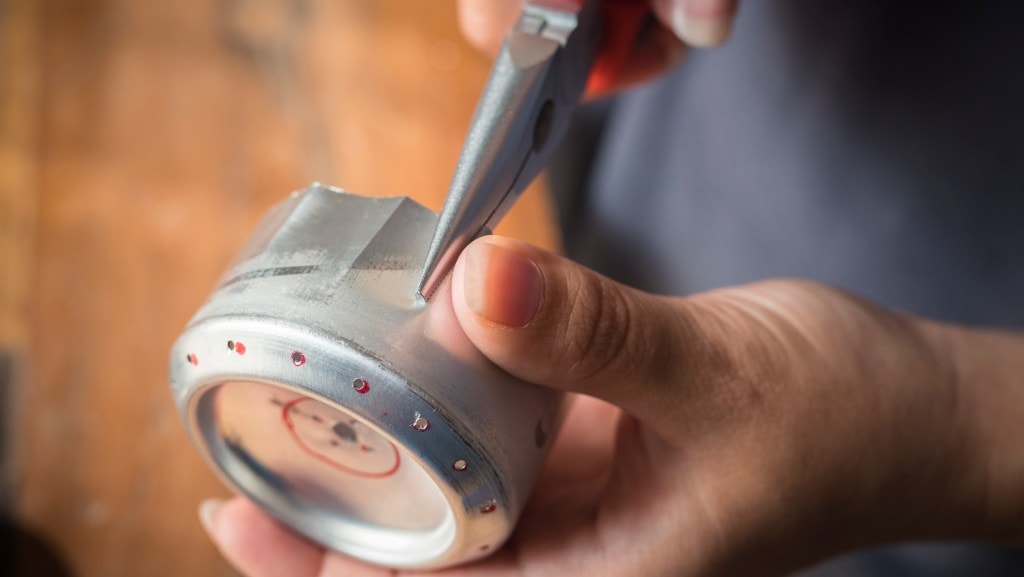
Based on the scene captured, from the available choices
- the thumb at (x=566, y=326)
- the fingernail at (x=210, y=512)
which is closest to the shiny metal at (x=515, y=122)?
the thumb at (x=566, y=326)

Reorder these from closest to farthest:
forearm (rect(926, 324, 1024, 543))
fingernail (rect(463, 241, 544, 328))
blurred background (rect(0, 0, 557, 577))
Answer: fingernail (rect(463, 241, 544, 328))
forearm (rect(926, 324, 1024, 543))
blurred background (rect(0, 0, 557, 577))

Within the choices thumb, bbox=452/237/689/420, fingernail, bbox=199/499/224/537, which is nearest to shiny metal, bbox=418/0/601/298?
thumb, bbox=452/237/689/420

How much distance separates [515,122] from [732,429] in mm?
178

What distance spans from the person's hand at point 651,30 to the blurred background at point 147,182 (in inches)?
6.1

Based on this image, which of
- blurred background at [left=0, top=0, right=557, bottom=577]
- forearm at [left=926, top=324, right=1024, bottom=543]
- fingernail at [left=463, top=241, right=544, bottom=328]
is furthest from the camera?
blurred background at [left=0, top=0, right=557, bottom=577]

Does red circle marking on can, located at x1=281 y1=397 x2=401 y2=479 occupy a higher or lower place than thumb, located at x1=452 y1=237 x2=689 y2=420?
lower

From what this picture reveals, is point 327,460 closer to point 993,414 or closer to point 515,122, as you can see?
point 515,122

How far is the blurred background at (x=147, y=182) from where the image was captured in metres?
0.61

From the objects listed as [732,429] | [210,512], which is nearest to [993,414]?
[732,429]

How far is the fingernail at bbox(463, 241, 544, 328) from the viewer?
347 mm

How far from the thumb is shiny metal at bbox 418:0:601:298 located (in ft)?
0.06

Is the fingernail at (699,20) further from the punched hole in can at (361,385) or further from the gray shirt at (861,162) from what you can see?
the punched hole in can at (361,385)

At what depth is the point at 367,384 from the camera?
35 centimetres

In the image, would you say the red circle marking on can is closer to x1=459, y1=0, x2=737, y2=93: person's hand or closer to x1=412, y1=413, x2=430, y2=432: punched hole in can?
x1=412, y1=413, x2=430, y2=432: punched hole in can
